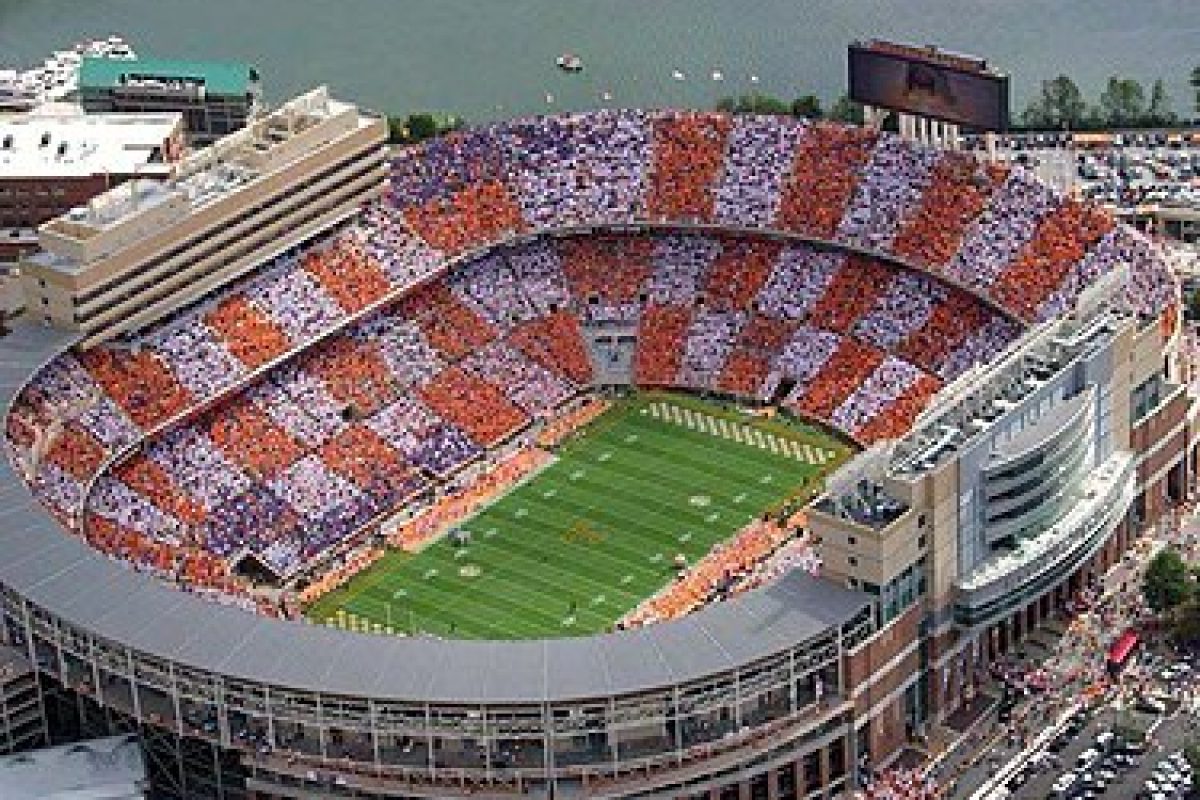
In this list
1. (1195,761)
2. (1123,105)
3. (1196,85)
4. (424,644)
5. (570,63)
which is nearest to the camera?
(424,644)

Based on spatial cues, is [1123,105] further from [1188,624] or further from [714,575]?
[1188,624]

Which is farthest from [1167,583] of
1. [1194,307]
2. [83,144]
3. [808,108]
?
[83,144]

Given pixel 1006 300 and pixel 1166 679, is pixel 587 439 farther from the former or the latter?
pixel 1166 679

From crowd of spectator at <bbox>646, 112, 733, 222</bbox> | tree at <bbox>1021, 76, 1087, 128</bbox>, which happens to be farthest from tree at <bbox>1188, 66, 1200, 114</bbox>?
crowd of spectator at <bbox>646, 112, 733, 222</bbox>

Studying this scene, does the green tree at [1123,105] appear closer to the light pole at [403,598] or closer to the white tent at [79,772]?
the light pole at [403,598]

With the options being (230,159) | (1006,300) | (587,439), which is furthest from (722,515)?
(230,159)

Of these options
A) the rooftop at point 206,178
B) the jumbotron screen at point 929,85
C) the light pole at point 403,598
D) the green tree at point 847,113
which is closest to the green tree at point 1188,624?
the jumbotron screen at point 929,85
